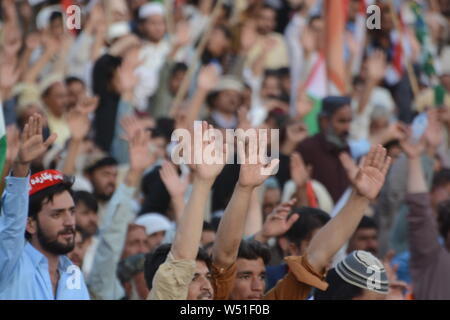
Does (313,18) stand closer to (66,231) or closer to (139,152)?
(139,152)

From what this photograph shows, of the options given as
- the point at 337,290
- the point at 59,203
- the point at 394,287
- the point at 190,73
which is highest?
the point at 190,73

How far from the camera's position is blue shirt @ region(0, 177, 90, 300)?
20.9 feet

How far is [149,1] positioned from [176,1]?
2.42 feet

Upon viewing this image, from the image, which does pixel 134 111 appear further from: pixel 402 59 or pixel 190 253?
pixel 190 253

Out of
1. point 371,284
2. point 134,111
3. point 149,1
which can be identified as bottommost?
point 371,284

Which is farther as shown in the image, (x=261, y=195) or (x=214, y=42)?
(x=214, y=42)

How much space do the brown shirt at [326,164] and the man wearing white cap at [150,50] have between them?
2.34m

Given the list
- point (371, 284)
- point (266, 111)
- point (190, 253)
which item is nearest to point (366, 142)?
point (266, 111)

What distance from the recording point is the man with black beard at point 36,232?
6367 millimetres

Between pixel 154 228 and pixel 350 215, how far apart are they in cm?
272

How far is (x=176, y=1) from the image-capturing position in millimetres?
14859

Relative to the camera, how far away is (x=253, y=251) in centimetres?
739

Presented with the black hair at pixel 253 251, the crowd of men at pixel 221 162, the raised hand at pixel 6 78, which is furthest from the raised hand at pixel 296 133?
the black hair at pixel 253 251

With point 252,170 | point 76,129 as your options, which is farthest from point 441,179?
point 252,170
